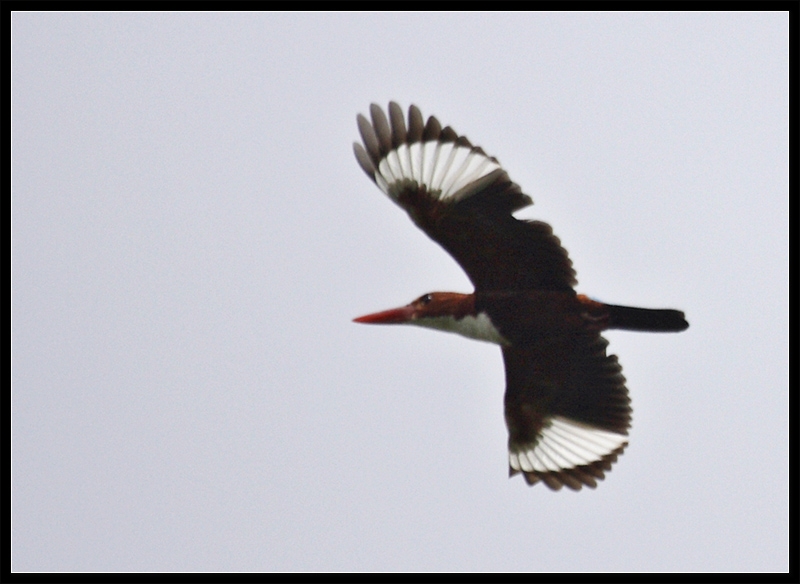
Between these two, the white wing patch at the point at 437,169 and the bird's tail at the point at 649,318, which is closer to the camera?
the white wing patch at the point at 437,169

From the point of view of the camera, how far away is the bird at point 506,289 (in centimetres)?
618

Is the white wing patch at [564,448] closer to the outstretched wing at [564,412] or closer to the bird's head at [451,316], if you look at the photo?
the outstretched wing at [564,412]

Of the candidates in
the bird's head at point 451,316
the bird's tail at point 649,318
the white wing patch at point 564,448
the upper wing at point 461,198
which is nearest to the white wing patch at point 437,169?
the upper wing at point 461,198

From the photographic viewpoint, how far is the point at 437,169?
6.18 metres

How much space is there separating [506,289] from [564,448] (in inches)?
40.6

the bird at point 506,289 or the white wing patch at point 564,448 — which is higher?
the bird at point 506,289

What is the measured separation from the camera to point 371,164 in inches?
248

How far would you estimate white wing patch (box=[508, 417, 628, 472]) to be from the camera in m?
6.77

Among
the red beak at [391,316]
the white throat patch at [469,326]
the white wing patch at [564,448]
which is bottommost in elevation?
the white wing patch at [564,448]

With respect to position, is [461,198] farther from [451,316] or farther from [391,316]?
[391,316]

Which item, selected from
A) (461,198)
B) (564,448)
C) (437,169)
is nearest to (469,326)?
(461,198)

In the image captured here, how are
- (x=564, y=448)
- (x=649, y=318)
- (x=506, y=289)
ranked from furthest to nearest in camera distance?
(x=564, y=448) < (x=506, y=289) < (x=649, y=318)

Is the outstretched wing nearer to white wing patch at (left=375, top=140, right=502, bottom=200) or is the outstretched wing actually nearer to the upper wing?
the upper wing
